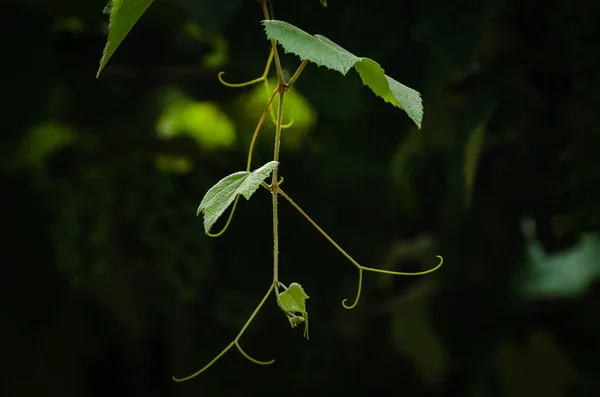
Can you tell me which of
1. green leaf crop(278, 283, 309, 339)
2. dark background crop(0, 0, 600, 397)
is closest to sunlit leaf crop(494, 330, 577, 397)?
dark background crop(0, 0, 600, 397)

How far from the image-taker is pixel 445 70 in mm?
532

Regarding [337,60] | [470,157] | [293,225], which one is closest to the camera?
[337,60]

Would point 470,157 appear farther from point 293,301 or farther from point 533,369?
point 533,369

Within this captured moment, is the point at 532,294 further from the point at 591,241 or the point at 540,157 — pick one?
the point at 540,157

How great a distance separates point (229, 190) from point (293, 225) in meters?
0.45

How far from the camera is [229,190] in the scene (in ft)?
1.02

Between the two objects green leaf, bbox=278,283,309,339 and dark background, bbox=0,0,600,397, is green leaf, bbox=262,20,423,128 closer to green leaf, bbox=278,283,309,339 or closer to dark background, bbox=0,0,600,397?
green leaf, bbox=278,283,309,339

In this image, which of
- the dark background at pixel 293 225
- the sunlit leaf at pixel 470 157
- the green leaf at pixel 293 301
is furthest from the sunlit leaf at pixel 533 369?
the green leaf at pixel 293 301

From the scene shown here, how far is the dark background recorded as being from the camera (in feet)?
1.97

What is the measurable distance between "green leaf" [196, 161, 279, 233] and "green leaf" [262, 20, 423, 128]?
4 cm

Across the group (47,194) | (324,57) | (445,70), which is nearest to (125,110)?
(47,194)

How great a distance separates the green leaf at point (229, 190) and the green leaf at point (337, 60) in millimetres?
42

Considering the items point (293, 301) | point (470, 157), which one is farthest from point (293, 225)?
point (293, 301)

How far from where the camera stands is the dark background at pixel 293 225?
0.60 meters
